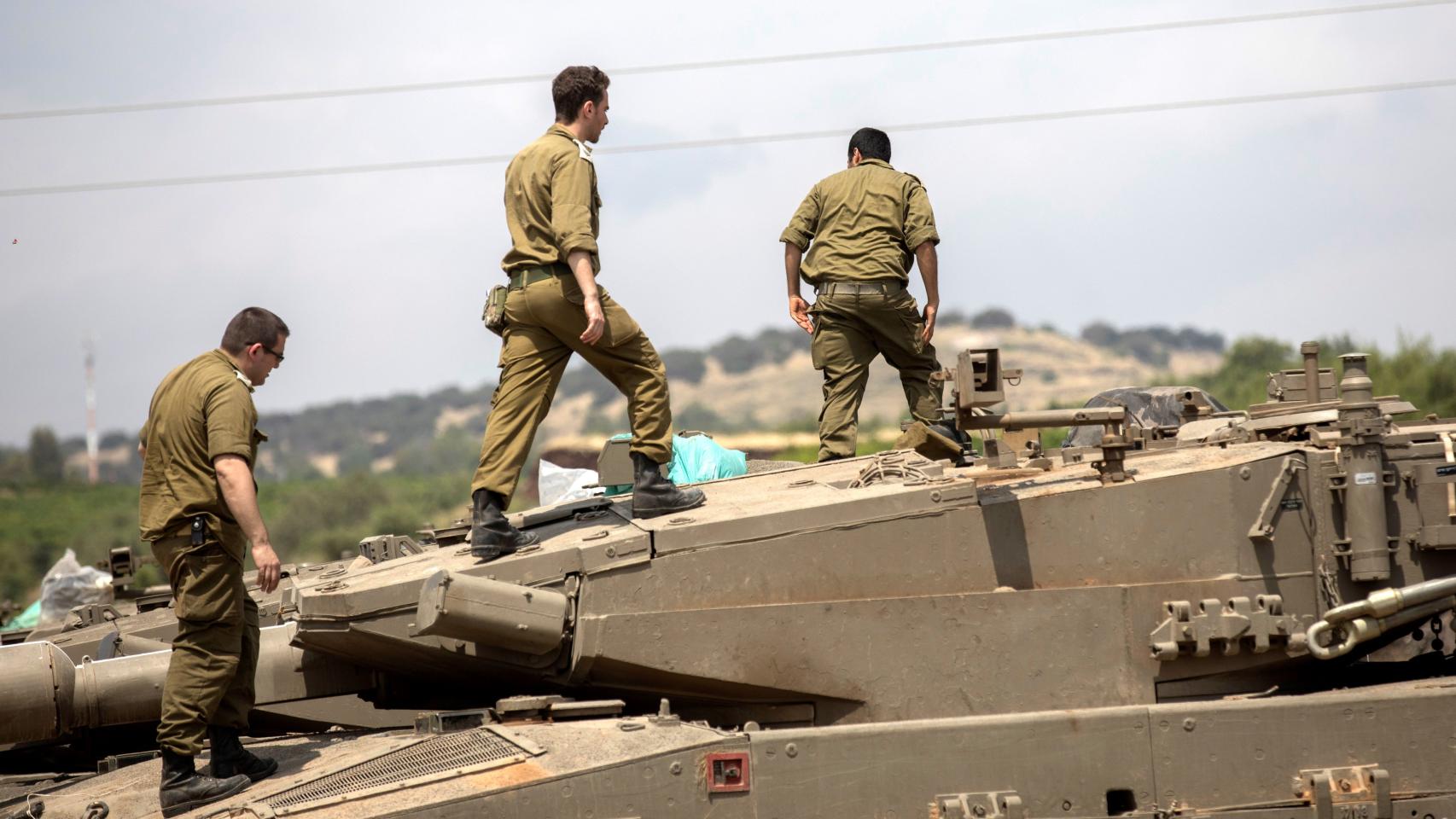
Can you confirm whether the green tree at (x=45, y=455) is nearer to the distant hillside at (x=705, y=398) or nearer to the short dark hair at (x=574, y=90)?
the distant hillside at (x=705, y=398)

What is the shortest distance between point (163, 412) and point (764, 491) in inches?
99.8

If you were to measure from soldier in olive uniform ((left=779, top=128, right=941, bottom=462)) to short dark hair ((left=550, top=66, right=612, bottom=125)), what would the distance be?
2.19 m

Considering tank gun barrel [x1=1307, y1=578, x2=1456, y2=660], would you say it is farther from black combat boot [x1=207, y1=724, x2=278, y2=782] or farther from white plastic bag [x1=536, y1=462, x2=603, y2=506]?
white plastic bag [x1=536, y1=462, x2=603, y2=506]

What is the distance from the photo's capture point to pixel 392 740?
6262mm

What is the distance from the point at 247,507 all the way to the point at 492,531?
1017mm

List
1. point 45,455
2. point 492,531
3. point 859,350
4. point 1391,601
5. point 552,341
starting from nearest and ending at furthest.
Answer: point 1391,601, point 492,531, point 552,341, point 859,350, point 45,455

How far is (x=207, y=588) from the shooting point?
613cm

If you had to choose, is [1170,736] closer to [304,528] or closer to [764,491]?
[764,491]

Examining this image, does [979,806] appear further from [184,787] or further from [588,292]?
[184,787]

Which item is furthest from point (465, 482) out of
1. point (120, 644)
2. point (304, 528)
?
point (120, 644)

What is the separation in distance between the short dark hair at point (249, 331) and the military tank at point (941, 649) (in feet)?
3.41

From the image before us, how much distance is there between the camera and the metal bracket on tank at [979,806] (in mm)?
5867

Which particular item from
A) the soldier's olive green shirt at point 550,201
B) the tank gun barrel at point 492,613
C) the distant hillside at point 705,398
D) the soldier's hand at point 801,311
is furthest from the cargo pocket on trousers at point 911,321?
the distant hillside at point 705,398

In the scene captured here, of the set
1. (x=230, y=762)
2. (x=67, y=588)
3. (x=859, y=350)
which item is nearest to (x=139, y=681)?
(x=230, y=762)
